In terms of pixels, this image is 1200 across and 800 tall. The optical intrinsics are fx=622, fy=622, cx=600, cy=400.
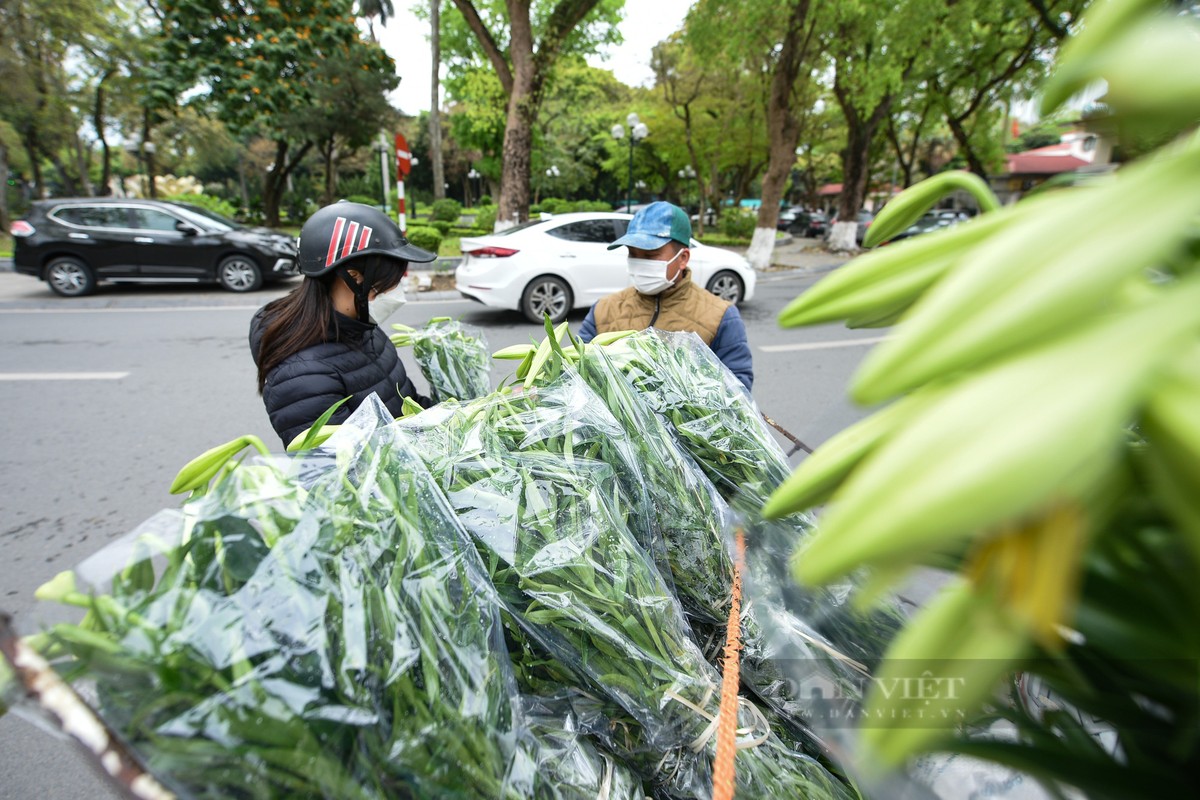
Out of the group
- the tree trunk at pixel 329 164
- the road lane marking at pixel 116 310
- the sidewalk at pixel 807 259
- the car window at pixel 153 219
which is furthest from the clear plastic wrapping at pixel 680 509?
the tree trunk at pixel 329 164

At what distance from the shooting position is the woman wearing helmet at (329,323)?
1.92 metres

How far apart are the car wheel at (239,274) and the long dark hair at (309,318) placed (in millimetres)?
9965

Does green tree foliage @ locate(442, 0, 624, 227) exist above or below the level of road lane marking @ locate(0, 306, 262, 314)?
above

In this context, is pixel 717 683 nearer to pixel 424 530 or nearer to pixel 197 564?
pixel 424 530

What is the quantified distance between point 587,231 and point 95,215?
8.02 meters

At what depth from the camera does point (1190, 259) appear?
460 millimetres

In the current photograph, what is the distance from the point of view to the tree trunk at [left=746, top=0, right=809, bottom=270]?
1223 cm

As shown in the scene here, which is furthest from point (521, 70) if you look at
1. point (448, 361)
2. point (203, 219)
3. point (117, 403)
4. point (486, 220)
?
point (448, 361)

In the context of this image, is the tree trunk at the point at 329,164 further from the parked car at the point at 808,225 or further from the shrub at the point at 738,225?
the parked car at the point at 808,225

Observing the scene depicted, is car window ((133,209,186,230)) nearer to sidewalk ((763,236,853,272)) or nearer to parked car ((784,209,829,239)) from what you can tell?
sidewalk ((763,236,853,272))

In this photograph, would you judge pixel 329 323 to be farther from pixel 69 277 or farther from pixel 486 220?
pixel 486 220

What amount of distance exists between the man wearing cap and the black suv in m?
9.89

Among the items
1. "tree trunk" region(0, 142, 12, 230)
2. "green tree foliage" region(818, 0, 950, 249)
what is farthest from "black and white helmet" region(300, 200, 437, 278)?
"tree trunk" region(0, 142, 12, 230)

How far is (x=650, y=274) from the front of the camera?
8.67 ft
